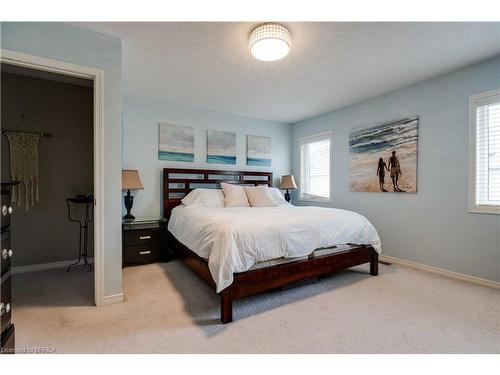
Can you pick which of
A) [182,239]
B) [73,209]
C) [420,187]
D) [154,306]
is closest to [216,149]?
[182,239]

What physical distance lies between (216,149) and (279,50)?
8.07 feet

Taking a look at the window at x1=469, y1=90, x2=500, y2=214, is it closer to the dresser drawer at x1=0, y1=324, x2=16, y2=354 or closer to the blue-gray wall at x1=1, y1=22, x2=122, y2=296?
the blue-gray wall at x1=1, y1=22, x2=122, y2=296

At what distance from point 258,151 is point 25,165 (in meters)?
3.55

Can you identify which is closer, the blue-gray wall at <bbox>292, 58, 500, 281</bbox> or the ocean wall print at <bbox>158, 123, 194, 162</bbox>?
the blue-gray wall at <bbox>292, 58, 500, 281</bbox>

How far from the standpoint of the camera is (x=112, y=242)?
2.17 m

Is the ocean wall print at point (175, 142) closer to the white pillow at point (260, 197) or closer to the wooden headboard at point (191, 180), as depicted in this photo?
the wooden headboard at point (191, 180)

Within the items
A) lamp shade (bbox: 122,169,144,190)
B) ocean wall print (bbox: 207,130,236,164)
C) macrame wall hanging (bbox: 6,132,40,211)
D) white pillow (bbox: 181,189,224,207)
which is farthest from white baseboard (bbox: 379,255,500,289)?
macrame wall hanging (bbox: 6,132,40,211)

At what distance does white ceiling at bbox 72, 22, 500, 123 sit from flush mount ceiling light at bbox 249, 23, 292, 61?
0.08 meters

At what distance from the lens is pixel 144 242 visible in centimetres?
323

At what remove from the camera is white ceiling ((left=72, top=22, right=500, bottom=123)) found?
2025 mm

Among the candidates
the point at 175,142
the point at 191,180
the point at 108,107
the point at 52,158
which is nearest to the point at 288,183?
the point at 191,180
